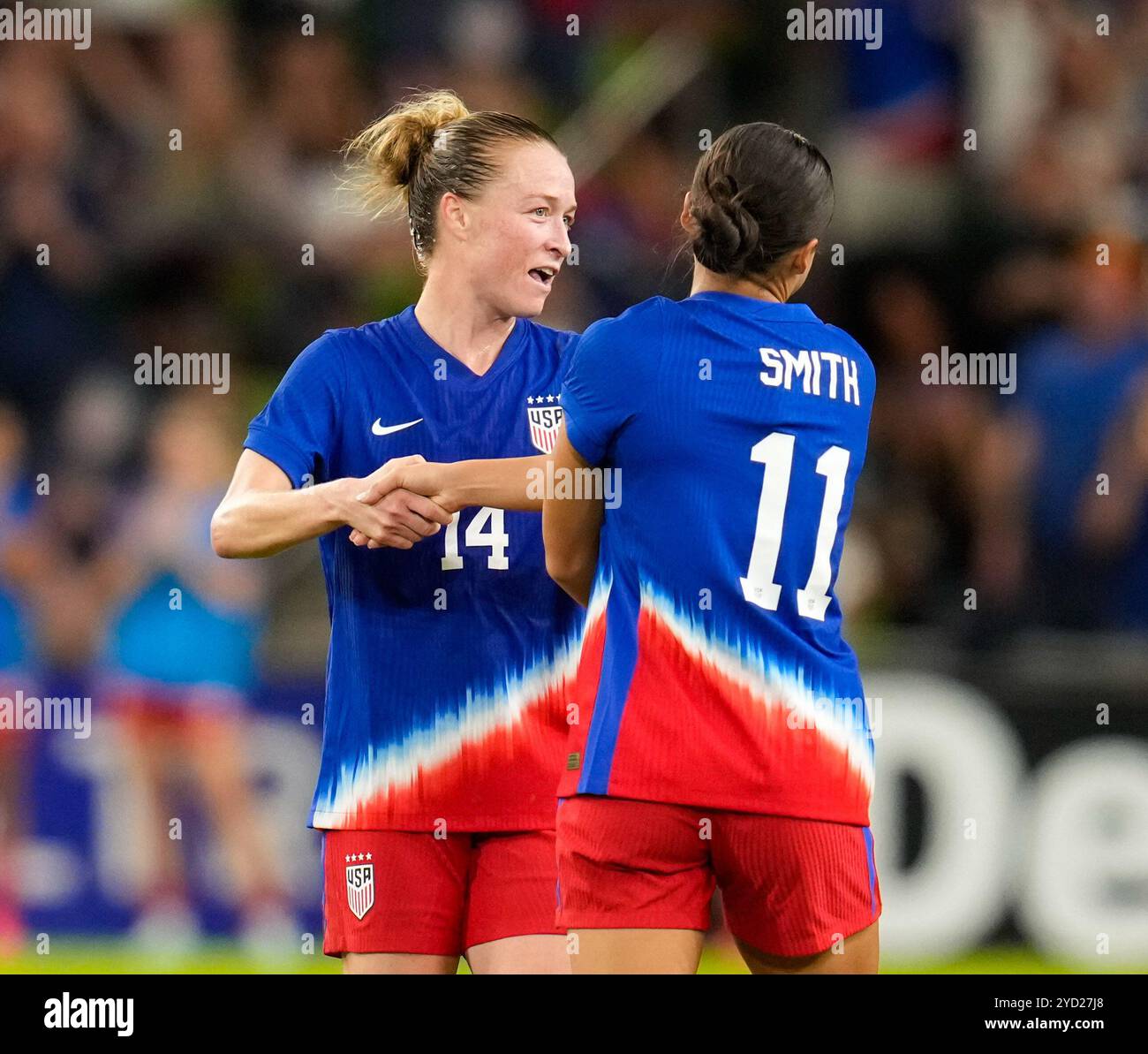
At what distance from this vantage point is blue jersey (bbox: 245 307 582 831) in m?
3.89

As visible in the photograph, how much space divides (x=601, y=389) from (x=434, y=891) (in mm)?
1269

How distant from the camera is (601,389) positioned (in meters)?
3.13

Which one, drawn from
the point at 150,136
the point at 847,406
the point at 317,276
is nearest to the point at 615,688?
the point at 847,406

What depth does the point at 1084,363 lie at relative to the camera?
27.1 ft

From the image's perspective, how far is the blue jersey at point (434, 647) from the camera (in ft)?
12.8
